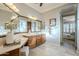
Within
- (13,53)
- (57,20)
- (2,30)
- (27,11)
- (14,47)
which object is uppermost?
(27,11)

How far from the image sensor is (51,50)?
1.82 meters

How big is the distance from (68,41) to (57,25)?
1.13ft

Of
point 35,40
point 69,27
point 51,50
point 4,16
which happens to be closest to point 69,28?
point 69,27

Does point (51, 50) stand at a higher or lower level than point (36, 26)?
lower

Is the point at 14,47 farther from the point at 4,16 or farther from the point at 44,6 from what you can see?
the point at 44,6

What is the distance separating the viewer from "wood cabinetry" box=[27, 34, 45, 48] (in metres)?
1.83

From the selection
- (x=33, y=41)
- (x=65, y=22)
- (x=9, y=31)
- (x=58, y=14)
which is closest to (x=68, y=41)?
(x=65, y=22)

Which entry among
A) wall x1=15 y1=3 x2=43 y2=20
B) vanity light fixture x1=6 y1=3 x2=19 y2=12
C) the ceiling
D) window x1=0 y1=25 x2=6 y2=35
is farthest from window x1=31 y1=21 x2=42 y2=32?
window x1=0 y1=25 x2=6 y2=35

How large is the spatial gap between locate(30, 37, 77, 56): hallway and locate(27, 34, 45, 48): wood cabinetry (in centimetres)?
7

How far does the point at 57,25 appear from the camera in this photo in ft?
6.02

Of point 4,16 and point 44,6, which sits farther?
point 44,6

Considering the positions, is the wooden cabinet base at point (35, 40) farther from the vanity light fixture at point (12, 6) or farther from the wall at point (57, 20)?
the vanity light fixture at point (12, 6)

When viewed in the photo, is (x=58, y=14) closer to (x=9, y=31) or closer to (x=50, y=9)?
(x=50, y=9)

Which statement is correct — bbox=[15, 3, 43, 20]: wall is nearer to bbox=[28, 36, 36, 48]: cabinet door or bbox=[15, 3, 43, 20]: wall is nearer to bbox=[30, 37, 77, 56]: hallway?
bbox=[28, 36, 36, 48]: cabinet door
